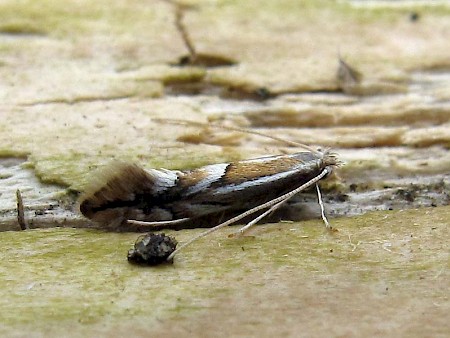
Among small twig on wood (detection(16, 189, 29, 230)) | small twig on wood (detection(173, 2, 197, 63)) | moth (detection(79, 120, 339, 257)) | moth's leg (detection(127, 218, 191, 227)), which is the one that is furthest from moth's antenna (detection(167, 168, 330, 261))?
small twig on wood (detection(173, 2, 197, 63))

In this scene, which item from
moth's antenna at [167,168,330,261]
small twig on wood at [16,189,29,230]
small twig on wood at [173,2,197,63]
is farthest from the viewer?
small twig on wood at [173,2,197,63]

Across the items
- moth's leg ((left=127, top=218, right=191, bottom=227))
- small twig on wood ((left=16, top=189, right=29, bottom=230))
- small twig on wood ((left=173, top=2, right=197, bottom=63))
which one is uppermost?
small twig on wood ((left=173, top=2, right=197, bottom=63))

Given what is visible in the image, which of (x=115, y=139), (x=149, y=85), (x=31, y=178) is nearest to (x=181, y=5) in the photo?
(x=149, y=85)

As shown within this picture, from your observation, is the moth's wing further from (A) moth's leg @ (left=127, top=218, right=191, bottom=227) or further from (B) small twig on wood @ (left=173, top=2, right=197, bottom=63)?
(B) small twig on wood @ (left=173, top=2, right=197, bottom=63)

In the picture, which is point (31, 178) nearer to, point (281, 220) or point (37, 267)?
point (37, 267)

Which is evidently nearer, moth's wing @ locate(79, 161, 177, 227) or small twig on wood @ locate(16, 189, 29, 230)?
moth's wing @ locate(79, 161, 177, 227)

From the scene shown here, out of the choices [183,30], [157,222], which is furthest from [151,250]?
[183,30]

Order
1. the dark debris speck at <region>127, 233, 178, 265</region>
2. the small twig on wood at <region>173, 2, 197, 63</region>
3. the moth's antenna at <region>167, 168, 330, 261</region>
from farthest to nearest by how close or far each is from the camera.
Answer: the small twig on wood at <region>173, 2, 197, 63</region> → the moth's antenna at <region>167, 168, 330, 261</region> → the dark debris speck at <region>127, 233, 178, 265</region>

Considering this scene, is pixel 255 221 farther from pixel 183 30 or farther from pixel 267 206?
pixel 183 30
